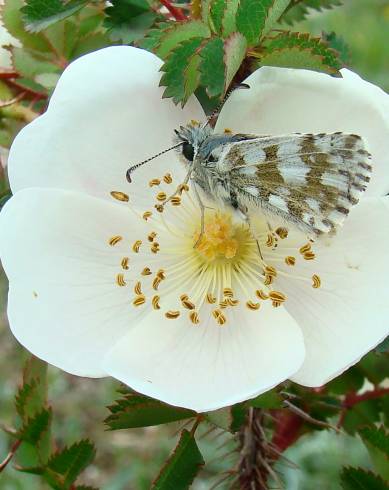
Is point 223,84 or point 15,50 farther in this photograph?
point 15,50

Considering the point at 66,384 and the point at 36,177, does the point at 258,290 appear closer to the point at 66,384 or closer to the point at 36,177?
the point at 36,177

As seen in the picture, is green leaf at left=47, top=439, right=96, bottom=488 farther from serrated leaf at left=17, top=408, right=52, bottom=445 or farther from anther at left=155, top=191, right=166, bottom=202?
anther at left=155, top=191, right=166, bottom=202

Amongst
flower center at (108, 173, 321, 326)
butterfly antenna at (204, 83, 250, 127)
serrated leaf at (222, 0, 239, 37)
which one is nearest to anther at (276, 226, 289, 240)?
flower center at (108, 173, 321, 326)

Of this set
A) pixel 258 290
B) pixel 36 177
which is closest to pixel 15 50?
pixel 36 177

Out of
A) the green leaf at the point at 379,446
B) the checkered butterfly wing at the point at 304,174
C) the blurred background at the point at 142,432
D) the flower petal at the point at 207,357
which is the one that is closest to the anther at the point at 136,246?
the flower petal at the point at 207,357

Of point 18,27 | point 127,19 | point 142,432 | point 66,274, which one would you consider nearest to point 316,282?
point 66,274

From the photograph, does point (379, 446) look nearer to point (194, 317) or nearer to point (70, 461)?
point (194, 317)
